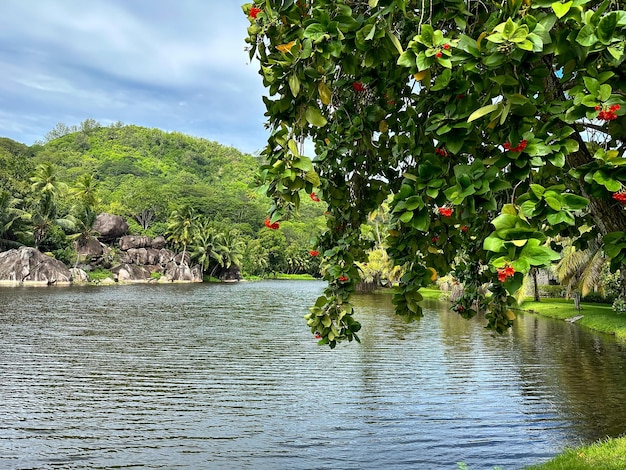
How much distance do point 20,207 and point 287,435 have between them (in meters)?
58.8

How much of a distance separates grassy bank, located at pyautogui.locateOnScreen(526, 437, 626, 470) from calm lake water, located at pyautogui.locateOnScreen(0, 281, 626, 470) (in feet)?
3.78

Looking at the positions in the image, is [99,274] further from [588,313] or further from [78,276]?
[588,313]

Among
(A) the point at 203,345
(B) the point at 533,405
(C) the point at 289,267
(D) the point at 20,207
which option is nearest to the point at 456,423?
(B) the point at 533,405

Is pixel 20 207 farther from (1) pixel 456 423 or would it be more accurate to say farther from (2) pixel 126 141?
(2) pixel 126 141

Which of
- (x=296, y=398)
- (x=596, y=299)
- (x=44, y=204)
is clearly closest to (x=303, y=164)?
(x=296, y=398)

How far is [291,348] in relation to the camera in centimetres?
1934

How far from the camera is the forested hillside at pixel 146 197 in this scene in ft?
189

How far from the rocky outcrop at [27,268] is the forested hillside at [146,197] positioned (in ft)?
14.9

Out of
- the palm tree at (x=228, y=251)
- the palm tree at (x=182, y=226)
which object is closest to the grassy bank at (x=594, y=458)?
the palm tree at (x=182, y=226)

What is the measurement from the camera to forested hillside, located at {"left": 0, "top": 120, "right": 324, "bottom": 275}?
57.7 meters

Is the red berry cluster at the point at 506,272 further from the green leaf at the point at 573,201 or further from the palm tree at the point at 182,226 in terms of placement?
the palm tree at the point at 182,226

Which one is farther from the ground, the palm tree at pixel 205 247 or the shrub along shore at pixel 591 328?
the palm tree at pixel 205 247

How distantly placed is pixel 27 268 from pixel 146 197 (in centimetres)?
4397

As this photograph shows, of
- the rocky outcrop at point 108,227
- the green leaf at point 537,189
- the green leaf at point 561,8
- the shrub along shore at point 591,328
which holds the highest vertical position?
the rocky outcrop at point 108,227
